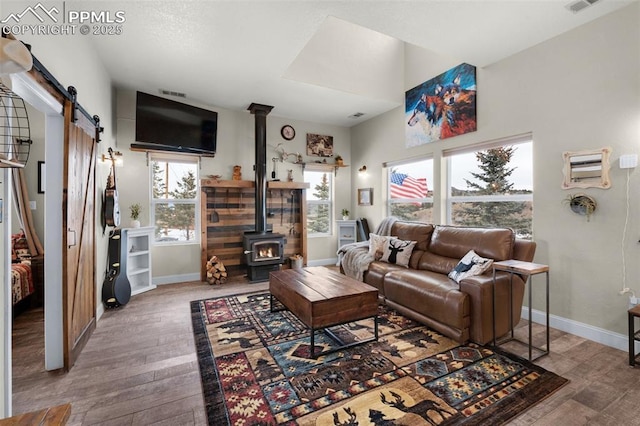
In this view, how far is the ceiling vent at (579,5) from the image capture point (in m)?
2.48

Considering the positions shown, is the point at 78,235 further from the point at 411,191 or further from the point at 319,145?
the point at 411,191

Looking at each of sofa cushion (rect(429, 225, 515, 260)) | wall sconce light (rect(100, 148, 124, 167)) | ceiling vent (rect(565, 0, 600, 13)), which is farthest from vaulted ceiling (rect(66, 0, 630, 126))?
sofa cushion (rect(429, 225, 515, 260))

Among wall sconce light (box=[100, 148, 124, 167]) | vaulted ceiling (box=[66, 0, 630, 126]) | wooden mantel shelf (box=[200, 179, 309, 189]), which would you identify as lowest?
wooden mantel shelf (box=[200, 179, 309, 189])

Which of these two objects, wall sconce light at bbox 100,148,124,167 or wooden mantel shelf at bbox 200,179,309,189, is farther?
wooden mantel shelf at bbox 200,179,309,189

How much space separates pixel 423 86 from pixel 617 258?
10.8ft

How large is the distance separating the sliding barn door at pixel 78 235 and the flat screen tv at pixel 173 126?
1146 millimetres

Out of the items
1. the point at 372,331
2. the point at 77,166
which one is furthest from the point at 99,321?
the point at 372,331

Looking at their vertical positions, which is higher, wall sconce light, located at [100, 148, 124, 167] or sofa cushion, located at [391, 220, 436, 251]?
wall sconce light, located at [100, 148, 124, 167]

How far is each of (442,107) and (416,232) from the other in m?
1.90

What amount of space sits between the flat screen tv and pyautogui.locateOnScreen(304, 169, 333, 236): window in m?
2.08

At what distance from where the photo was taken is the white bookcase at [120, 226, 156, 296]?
13.7 ft

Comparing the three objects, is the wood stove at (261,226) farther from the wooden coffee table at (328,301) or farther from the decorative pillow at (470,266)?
the decorative pillow at (470,266)

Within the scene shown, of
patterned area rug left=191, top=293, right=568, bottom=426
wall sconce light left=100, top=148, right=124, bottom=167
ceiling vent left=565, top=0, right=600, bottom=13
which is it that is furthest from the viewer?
wall sconce light left=100, top=148, right=124, bottom=167

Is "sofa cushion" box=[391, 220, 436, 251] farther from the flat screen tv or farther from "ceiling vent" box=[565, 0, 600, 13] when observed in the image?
the flat screen tv
